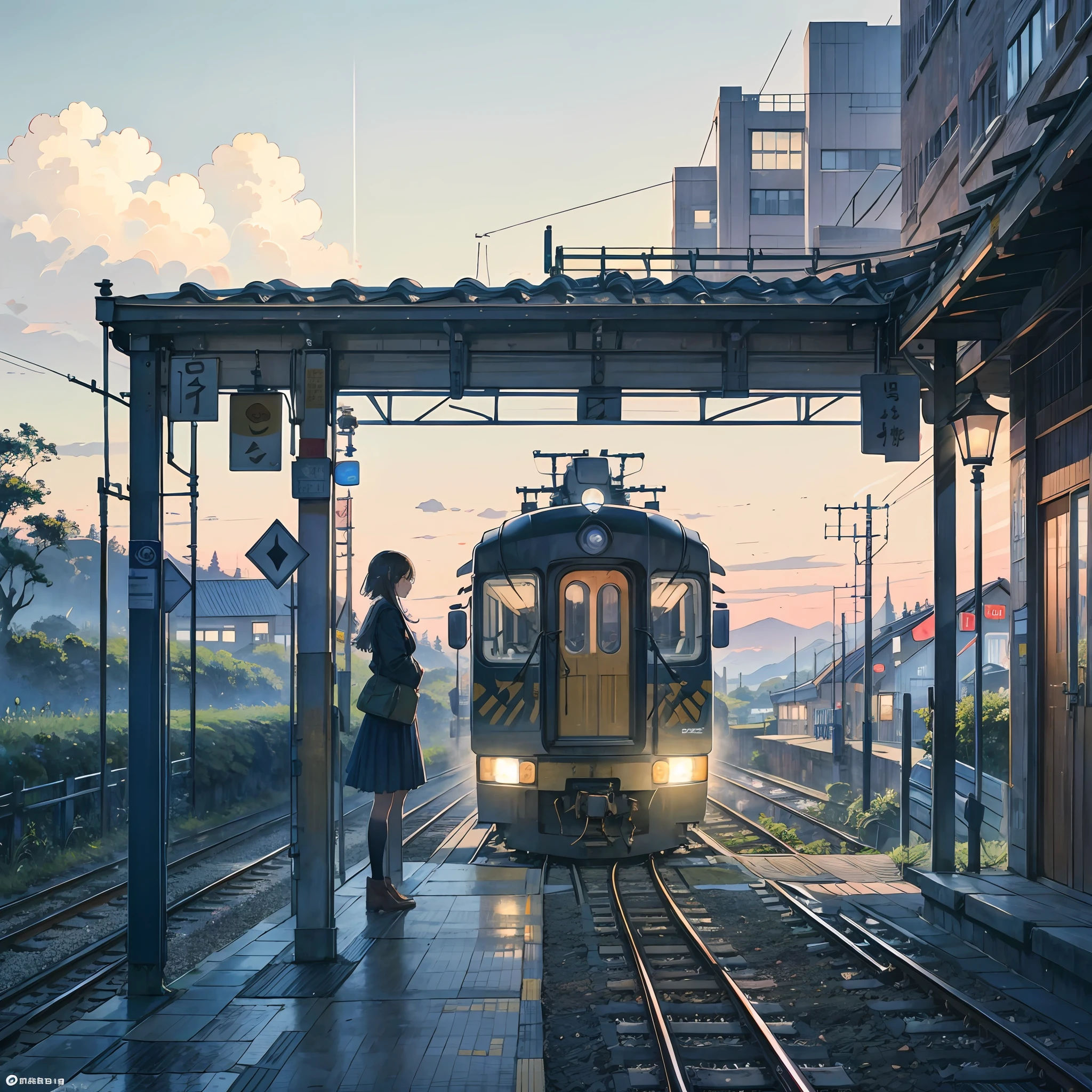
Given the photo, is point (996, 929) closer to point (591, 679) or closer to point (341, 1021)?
point (341, 1021)

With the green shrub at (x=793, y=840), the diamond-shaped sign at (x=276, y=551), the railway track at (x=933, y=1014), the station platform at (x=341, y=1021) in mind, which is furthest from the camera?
the green shrub at (x=793, y=840)

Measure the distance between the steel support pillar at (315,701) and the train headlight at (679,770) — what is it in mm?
4392

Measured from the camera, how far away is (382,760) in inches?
338

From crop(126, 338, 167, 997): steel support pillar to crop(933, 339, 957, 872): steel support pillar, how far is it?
5437 millimetres

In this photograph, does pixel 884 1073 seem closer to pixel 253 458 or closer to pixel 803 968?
pixel 803 968

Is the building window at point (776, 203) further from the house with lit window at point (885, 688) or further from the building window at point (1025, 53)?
the building window at point (1025, 53)

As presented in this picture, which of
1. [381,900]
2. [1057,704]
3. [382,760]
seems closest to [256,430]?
[382,760]

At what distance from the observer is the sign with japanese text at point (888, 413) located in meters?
8.41

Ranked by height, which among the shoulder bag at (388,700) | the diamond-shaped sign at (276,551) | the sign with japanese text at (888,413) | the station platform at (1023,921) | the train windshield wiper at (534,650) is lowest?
the station platform at (1023,921)

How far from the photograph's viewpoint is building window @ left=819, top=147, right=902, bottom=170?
171ft

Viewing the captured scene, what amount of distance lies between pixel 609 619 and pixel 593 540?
0.81m

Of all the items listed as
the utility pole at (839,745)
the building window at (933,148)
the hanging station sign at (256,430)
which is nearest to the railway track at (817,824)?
the utility pole at (839,745)

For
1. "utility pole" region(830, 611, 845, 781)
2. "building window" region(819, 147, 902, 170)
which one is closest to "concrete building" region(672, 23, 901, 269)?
"building window" region(819, 147, 902, 170)

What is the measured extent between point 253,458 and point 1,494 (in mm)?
20607
